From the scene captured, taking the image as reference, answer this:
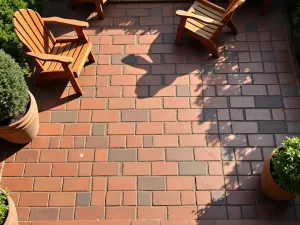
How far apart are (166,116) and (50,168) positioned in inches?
59.1

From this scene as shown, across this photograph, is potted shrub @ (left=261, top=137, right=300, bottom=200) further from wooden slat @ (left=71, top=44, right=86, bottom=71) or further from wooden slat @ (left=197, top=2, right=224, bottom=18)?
wooden slat @ (left=71, top=44, right=86, bottom=71)

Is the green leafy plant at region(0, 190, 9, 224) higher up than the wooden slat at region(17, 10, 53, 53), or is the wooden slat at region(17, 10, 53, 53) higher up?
the wooden slat at region(17, 10, 53, 53)

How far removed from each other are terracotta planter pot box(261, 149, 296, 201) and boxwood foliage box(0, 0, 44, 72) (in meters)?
3.01

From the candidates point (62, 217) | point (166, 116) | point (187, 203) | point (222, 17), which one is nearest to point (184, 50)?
point (222, 17)

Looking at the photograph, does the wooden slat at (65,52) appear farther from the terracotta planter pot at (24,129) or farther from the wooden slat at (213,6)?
the wooden slat at (213,6)

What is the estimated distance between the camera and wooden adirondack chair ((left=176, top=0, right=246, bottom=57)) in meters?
4.25

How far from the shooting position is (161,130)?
13.4 ft

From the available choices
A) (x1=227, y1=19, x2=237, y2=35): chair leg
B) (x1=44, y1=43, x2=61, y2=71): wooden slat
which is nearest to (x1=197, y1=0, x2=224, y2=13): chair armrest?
(x1=227, y1=19, x2=237, y2=35): chair leg

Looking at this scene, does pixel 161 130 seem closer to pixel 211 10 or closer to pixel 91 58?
pixel 91 58

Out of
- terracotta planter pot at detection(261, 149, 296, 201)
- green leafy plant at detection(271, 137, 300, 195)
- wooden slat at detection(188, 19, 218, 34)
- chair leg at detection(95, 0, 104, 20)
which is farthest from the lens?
chair leg at detection(95, 0, 104, 20)

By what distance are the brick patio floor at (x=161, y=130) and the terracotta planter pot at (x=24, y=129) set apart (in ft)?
0.53

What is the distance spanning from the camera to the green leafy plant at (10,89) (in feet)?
11.2

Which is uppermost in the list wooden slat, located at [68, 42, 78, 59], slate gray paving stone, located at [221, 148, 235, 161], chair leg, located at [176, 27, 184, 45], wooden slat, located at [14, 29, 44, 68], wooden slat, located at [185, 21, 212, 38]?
wooden slat, located at [14, 29, 44, 68]

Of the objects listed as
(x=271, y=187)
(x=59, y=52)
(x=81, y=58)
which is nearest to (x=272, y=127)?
(x=271, y=187)
